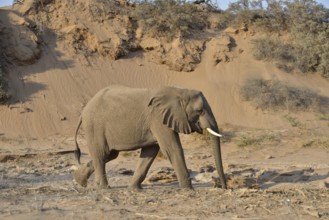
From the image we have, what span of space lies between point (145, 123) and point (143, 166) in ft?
2.64

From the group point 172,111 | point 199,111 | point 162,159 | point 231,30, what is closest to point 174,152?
point 172,111

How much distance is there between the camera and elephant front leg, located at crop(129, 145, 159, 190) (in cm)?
888

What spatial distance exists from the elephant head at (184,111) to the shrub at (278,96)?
15007 millimetres

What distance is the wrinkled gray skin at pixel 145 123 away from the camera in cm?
859

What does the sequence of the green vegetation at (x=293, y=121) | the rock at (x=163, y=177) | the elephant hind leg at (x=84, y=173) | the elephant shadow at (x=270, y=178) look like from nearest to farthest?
the elephant shadow at (x=270, y=178)
the elephant hind leg at (x=84, y=173)
the rock at (x=163, y=177)
the green vegetation at (x=293, y=121)

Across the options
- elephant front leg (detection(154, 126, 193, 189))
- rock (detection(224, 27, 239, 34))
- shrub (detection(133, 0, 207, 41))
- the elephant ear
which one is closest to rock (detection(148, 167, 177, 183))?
elephant front leg (detection(154, 126, 193, 189))

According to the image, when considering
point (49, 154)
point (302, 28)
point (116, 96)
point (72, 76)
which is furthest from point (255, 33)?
point (116, 96)

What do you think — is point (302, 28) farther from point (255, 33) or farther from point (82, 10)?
point (82, 10)

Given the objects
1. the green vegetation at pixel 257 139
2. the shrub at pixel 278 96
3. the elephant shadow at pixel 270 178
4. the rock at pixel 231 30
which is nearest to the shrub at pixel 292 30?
the rock at pixel 231 30

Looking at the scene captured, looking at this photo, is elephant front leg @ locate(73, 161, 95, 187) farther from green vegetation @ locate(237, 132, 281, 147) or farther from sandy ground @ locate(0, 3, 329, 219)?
green vegetation @ locate(237, 132, 281, 147)

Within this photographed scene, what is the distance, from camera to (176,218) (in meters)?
5.48

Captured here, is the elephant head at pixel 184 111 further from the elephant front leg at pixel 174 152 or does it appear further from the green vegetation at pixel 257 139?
the green vegetation at pixel 257 139

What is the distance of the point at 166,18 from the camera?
89.1 ft

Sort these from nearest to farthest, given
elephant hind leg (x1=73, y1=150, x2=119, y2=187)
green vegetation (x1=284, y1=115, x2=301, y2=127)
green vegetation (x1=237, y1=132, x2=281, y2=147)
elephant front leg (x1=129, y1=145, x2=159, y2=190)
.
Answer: elephant front leg (x1=129, y1=145, x2=159, y2=190), elephant hind leg (x1=73, y1=150, x2=119, y2=187), green vegetation (x1=237, y1=132, x2=281, y2=147), green vegetation (x1=284, y1=115, x2=301, y2=127)
